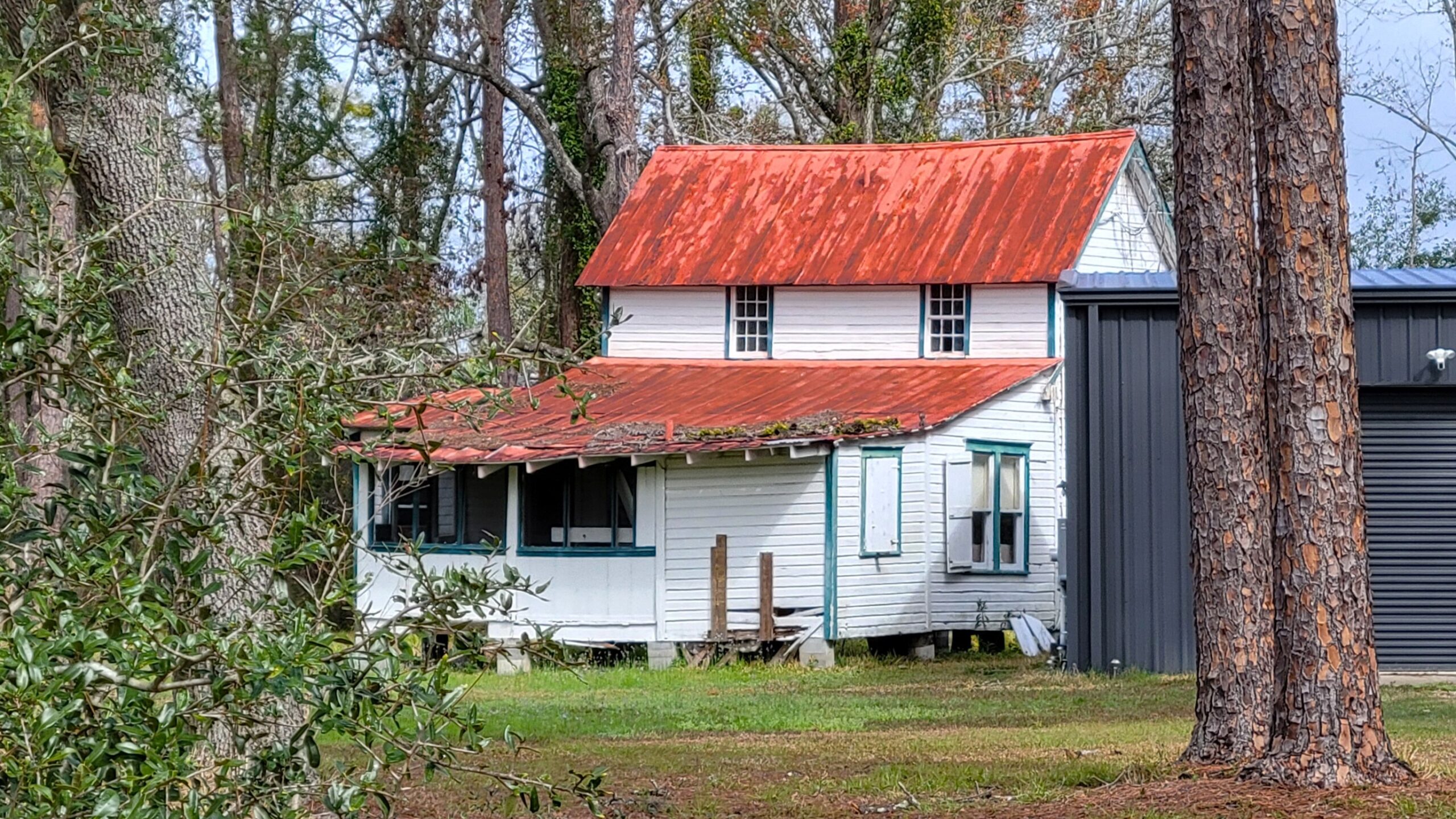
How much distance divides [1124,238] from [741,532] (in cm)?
842

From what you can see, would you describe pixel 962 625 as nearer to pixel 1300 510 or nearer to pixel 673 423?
pixel 673 423

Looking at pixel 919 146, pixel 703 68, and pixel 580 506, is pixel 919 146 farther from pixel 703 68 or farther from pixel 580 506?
pixel 580 506

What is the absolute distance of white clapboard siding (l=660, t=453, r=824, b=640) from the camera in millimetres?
21000

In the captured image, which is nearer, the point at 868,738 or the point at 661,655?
the point at 868,738

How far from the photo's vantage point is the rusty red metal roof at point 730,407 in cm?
2020

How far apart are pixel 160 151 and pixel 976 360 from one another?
1825cm

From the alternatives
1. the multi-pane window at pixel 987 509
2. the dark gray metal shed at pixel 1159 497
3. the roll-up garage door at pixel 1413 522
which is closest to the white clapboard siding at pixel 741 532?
the multi-pane window at pixel 987 509

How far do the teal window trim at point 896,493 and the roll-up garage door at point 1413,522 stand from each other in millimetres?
6121

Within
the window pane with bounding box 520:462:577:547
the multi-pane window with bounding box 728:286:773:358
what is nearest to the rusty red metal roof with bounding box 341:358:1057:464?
the multi-pane window with bounding box 728:286:773:358

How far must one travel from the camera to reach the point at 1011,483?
2298cm

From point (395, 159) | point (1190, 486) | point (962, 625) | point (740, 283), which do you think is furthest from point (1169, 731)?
point (395, 159)

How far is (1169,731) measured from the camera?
12391 millimetres

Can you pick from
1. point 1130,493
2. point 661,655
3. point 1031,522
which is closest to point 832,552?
point 661,655

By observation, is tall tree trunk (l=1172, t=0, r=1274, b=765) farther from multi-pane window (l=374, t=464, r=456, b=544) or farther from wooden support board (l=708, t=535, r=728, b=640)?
multi-pane window (l=374, t=464, r=456, b=544)
